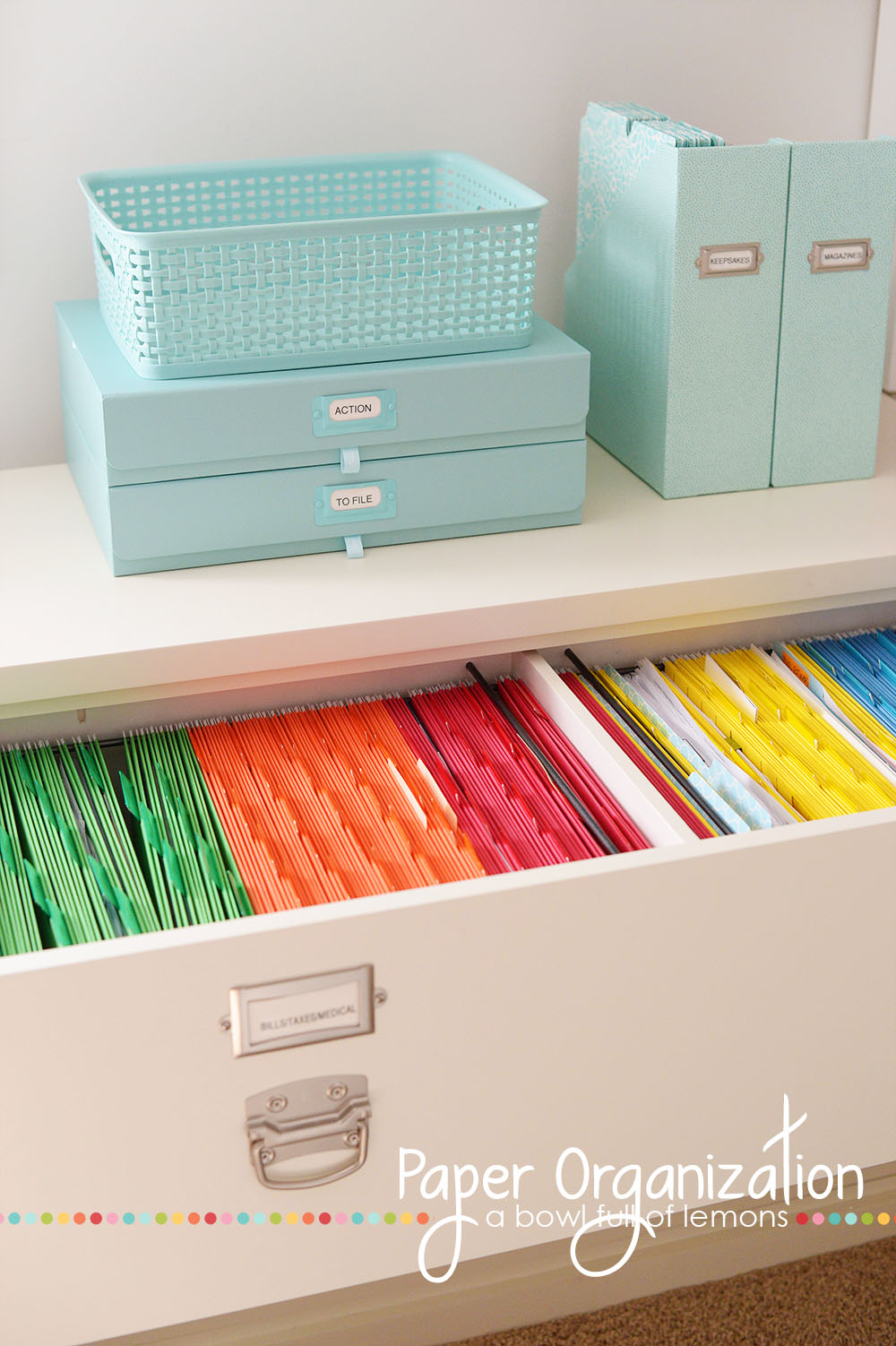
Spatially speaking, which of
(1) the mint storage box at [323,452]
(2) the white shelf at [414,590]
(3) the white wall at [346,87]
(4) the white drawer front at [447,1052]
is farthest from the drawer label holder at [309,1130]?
(3) the white wall at [346,87]

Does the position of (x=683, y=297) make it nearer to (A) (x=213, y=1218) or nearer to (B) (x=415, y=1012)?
(B) (x=415, y=1012)

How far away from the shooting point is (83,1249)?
2.51 ft

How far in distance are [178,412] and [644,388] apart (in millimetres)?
424

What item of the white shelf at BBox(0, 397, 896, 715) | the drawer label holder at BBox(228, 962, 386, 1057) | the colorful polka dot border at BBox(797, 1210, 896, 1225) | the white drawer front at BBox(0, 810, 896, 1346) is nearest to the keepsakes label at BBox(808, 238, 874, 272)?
the white shelf at BBox(0, 397, 896, 715)

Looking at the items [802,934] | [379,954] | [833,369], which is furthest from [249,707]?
[833,369]

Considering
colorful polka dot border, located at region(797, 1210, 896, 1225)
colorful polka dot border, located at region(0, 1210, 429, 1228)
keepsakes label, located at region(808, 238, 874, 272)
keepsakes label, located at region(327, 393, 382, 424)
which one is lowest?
colorful polka dot border, located at region(797, 1210, 896, 1225)

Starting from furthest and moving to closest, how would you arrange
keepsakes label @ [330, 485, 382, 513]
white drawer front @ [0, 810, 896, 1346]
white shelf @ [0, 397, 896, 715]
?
keepsakes label @ [330, 485, 382, 513] → white shelf @ [0, 397, 896, 715] → white drawer front @ [0, 810, 896, 1346]

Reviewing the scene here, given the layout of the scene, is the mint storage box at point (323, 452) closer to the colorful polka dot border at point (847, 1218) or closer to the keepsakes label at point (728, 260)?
the keepsakes label at point (728, 260)

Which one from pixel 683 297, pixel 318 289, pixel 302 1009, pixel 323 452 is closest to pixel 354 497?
pixel 323 452

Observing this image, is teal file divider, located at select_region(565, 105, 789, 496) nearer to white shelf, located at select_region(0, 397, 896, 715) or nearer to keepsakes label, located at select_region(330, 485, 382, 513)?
white shelf, located at select_region(0, 397, 896, 715)

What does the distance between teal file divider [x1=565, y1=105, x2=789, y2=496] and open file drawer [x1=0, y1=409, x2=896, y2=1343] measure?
178 millimetres

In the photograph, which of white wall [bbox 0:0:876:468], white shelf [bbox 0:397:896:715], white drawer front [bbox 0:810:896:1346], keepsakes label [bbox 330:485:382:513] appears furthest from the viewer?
white wall [bbox 0:0:876:468]

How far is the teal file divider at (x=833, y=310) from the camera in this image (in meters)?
1.08

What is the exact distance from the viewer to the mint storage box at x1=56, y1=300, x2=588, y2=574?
0.96 m
